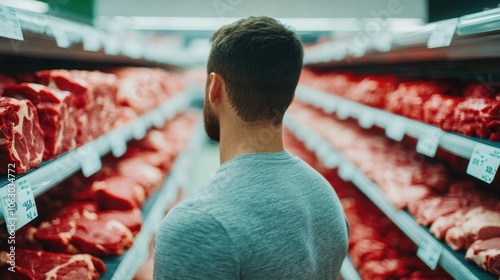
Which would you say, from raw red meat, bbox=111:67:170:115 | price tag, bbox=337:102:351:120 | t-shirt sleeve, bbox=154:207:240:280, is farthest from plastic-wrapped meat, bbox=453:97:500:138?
raw red meat, bbox=111:67:170:115

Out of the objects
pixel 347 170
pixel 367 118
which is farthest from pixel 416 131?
pixel 347 170

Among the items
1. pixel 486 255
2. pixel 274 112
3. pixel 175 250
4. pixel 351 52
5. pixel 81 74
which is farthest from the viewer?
pixel 351 52

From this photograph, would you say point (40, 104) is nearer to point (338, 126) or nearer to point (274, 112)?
point (274, 112)

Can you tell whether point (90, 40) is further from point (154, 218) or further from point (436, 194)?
point (436, 194)

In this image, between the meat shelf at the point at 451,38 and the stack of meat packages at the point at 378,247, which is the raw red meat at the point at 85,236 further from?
the meat shelf at the point at 451,38

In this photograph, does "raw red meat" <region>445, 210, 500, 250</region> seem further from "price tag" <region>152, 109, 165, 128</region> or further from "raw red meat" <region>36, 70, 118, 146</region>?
"price tag" <region>152, 109, 165, 128</region>

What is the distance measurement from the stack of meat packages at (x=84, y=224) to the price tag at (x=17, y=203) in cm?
38

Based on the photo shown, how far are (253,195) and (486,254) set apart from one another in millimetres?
972

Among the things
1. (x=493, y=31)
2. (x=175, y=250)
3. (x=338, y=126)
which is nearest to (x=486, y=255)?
(x=493, y=31)

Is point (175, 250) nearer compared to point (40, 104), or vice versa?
point (175, 250)

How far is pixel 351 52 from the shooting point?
2.79 meters

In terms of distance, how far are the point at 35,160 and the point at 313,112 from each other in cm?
412

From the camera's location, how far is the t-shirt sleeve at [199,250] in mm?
997

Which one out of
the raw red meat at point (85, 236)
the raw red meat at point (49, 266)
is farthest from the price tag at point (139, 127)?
the raw red meat at point (49, 266)
